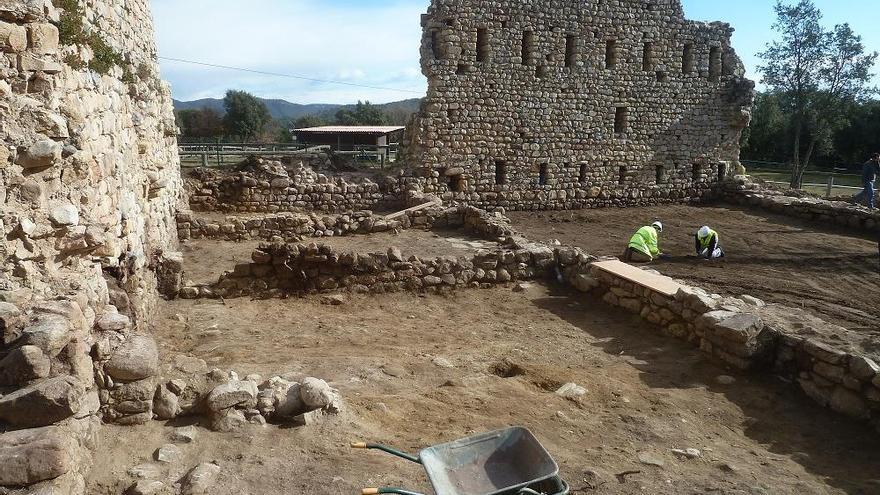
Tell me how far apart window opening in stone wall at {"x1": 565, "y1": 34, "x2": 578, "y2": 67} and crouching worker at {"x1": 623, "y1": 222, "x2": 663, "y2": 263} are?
28.4ft

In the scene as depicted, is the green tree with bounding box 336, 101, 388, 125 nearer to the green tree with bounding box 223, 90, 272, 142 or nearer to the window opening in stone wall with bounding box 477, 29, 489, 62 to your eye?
the green tree with bounding box 223, 90, 272, 142

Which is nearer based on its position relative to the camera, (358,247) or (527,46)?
(358,247)

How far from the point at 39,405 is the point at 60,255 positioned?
4.81 feet

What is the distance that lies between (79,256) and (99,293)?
351 millimetres

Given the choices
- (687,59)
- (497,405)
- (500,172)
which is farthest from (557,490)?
(687,59)

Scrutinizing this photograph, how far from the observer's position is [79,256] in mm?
4430

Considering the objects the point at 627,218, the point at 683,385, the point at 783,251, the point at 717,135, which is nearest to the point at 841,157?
the point at 717,135

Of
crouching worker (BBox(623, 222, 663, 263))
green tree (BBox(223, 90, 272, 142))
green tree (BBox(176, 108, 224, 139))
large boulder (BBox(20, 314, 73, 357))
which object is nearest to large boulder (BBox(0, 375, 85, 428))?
large boulder (BBox(20, 314, 73, 357))

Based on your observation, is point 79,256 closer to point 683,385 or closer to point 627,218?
point 683,385

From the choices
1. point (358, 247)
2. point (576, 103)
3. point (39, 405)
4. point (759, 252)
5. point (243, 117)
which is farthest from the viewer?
point (243, 117)

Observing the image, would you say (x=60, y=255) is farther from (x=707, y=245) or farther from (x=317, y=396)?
(x=707, y=245)

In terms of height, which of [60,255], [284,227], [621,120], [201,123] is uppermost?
[201,123]

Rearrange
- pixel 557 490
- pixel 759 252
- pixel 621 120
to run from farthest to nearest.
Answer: pixel 621 120
pixel 759 252
pixel 557 490

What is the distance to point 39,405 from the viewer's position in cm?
310
